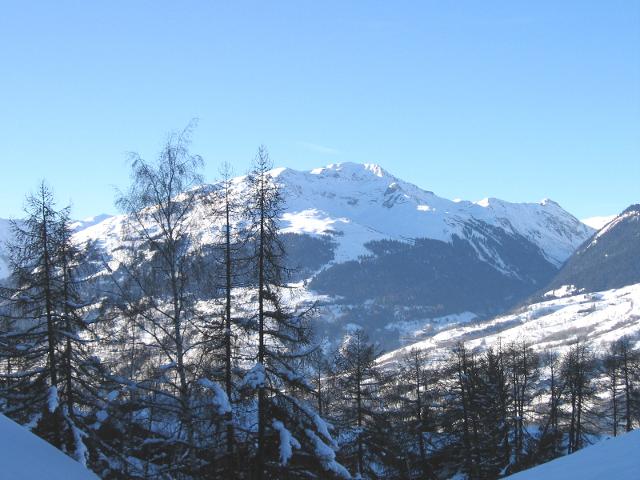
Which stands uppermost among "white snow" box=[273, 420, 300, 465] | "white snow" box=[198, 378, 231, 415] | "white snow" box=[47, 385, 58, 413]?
"white snow" box=[47, 385, 58, 413]

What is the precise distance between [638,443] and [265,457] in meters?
10.2

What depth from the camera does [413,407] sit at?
3319 centimetres

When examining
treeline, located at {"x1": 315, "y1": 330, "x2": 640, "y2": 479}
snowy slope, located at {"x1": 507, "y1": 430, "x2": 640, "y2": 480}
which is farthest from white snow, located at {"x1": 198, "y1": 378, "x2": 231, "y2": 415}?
treeline, located at {"x1": 315, "y1": 330, "x2": 640, "y2": 479}

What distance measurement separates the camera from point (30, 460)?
1177 cm

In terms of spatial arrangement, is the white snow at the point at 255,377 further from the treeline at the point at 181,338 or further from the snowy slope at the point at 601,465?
the snowy slope at the point at 601,465

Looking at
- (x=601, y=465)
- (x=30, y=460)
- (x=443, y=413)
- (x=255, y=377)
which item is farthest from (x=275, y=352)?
(x=443, y=413)

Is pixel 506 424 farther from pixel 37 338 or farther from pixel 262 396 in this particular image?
pixel 37 338

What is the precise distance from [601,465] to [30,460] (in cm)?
1111

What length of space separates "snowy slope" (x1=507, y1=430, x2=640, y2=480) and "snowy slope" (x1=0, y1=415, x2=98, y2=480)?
9639mm

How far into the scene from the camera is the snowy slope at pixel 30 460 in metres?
10.9

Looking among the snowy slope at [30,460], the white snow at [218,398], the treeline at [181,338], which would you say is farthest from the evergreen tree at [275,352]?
the snowy slope at [30,460]

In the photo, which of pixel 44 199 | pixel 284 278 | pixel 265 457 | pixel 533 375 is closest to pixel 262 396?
pixel 265 457

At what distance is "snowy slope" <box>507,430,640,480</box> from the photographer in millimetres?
9766

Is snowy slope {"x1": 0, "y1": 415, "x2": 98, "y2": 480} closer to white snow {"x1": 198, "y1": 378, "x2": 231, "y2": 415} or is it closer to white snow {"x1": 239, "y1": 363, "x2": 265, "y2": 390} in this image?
white snow {"x1": 198, "y1": 378, "x2": 231, "y2": 415}
